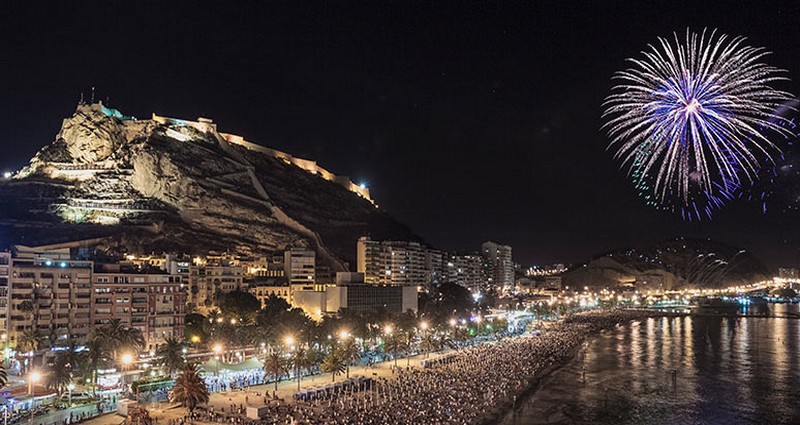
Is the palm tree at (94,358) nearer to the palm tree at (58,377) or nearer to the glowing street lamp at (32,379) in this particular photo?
the palm tree at (58,377)

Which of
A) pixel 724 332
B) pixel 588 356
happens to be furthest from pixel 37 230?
pixel 724 332

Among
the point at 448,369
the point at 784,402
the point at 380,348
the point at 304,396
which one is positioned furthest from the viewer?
the point at 380,348

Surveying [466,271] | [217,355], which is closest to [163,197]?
[217,355]

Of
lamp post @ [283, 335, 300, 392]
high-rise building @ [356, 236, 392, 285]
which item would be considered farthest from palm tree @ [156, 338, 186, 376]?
high-rise building @ [356, 236, 392, 285]

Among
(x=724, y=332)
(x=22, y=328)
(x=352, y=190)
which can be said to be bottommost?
(x=724, y=332)

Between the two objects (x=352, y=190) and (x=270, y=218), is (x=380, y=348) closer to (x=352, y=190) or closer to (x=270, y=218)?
(x=270, y=218)

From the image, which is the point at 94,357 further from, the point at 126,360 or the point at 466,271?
the point at 466,271
